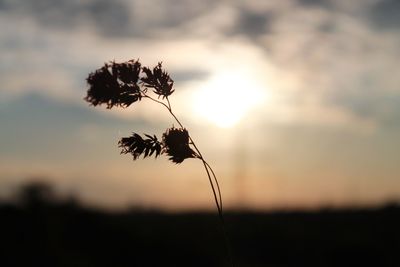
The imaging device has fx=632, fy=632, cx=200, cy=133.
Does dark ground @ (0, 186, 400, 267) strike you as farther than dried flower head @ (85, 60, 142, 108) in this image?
Yes

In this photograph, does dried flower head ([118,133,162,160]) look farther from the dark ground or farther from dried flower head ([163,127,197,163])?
the dark ground

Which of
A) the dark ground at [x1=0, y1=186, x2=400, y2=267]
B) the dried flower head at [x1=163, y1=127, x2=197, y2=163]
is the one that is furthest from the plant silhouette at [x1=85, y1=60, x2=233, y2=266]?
the dark ground at [x1=0, y1=186, x2=400, y2=267]

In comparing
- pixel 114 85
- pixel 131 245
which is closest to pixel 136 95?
pixel 114 85

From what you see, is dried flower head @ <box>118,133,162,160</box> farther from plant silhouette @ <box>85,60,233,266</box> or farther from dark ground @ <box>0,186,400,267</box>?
dark ground @ <box>0,186,400,267</box>

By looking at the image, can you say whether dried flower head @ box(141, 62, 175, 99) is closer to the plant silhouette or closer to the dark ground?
the plant silhouette

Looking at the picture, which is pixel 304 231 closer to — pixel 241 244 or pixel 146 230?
pixel 241 244

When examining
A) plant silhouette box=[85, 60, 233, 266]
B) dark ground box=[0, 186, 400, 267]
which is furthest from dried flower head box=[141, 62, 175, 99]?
dark ground box=[0, 186, 400, 267]

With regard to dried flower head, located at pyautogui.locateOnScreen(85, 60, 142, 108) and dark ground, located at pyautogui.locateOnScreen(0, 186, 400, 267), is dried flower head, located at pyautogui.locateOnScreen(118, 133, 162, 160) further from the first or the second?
dark ground, located at pyautogui.locateOnScreen(0, 186, 400, 267)

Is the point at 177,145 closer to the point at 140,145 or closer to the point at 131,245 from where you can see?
the point at 140,145

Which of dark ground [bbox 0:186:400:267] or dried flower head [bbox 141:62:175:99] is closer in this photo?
dried flower head [bbox 141:62:175:99]
